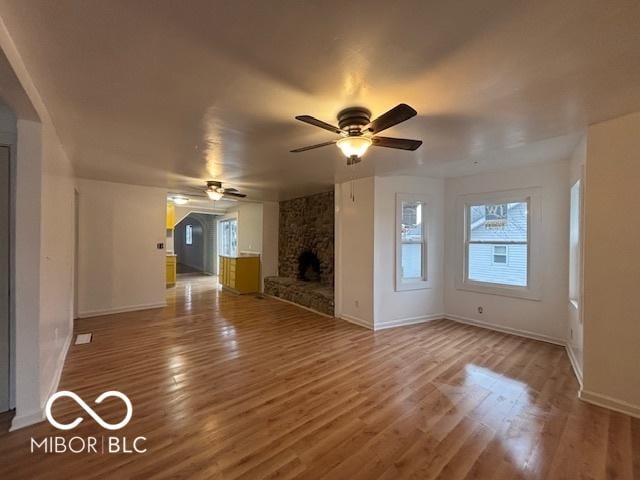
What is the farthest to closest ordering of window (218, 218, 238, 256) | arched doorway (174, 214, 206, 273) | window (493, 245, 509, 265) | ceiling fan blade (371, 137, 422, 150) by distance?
arched doorway (174, 214, 206, 273) → window (218, 218, 238, 256) → window (493, 245, 509, 265) → ceiling fan blade (371, 137, 422, 150)

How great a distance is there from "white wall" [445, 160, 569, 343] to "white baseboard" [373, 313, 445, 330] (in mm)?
527

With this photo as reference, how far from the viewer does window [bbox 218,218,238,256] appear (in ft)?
31.6

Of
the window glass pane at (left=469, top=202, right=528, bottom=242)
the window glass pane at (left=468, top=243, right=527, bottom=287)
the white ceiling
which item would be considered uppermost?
the white ceiling

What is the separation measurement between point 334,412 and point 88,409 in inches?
77.0

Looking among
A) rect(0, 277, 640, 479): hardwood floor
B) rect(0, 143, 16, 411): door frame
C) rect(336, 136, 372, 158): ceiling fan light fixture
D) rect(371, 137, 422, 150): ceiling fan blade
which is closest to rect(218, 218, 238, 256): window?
rect(0, 277, 640, 479): hardwood floor

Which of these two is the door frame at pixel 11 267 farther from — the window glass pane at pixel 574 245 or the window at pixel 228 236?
the window at pixel 228 236

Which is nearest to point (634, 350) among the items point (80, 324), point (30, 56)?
point (30, 56)

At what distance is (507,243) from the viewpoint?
14.6 ft

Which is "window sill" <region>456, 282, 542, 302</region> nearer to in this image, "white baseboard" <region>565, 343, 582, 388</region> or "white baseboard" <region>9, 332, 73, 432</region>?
"white baseboard" <region>565, 343, 582, 388</region>

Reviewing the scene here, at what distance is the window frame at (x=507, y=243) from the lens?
4105 mm

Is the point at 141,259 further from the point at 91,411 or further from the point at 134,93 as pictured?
the point at 134,93

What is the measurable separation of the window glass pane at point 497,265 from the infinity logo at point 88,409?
15.8 ft

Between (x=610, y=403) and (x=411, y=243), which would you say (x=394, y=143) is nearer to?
(x=610, y=403)

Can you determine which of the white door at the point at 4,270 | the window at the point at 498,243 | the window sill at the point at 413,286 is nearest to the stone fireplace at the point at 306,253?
the window sill at the point at 413,286
